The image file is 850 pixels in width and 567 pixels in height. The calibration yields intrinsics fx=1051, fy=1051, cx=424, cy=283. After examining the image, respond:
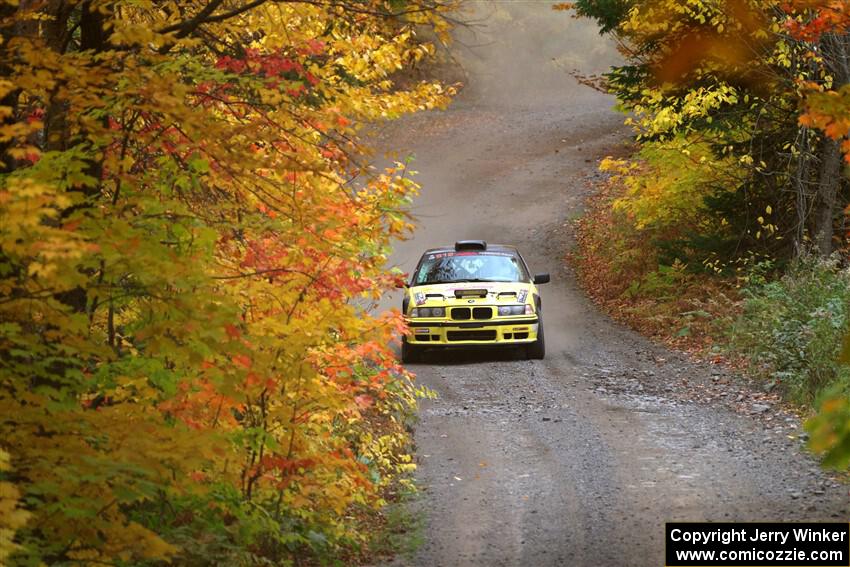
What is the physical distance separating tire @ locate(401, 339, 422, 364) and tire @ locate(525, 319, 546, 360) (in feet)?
5.43

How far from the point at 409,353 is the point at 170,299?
34.6ft

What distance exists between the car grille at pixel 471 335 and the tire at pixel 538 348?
76cm

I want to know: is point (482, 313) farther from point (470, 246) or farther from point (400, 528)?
point (400, 528)

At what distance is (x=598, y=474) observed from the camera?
9.72 m

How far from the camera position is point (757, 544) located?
7461 mm

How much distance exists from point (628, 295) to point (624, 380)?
7.00 meters

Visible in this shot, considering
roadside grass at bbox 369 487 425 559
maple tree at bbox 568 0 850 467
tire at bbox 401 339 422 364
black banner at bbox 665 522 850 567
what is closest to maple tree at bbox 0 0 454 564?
roadside grass at bbox 369 487 425 559

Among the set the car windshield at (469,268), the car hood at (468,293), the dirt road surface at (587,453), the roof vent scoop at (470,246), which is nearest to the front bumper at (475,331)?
the car hood at (468,293)

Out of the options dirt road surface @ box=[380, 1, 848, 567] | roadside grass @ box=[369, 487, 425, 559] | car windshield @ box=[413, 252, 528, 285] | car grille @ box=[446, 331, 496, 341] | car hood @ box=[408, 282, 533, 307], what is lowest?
roadside grass @ box=[369, 487, 425, 559]

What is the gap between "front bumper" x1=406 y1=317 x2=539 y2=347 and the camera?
1535 centimetres

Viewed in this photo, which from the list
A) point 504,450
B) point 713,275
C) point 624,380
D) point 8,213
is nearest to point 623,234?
point 713,275

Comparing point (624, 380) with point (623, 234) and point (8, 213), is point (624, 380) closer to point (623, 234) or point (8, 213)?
point (623, 234)

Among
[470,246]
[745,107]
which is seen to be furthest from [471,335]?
[745,107]

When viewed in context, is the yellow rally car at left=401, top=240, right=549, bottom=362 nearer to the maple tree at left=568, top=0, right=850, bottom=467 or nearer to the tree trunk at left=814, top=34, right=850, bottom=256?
the maple tree at left=568, top=0, right=850, bottom=467
